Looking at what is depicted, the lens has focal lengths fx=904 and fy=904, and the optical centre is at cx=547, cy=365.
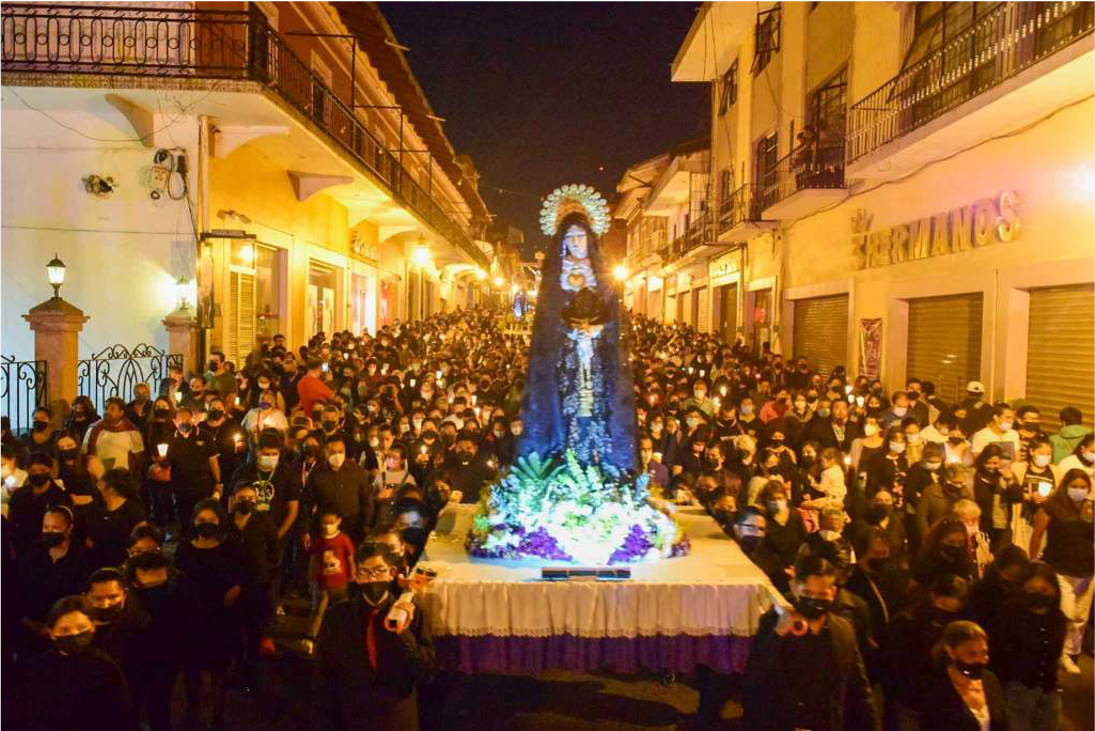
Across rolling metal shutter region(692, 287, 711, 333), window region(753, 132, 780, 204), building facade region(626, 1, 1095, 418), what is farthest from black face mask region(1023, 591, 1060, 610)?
rolling metal shutter region(692, 287, 711, 333)

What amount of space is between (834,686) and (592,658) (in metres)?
1.67

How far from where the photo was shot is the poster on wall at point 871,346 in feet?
52.2

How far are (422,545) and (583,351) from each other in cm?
199

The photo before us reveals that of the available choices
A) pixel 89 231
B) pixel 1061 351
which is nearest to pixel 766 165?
pixel 1061 351

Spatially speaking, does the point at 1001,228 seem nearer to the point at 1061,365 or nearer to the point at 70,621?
the point at 1061,365

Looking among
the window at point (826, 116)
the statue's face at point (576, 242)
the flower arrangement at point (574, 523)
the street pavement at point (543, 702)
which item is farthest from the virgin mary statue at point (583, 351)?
the window at point (826, 116)

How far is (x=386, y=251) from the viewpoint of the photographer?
1200 inches

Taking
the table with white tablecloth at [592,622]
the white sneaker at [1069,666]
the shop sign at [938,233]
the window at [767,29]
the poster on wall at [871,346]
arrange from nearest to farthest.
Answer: the window at [767,29], the table with white tablecloth at [592,622], the white sneaker at [1069,666], the shop sign at [938,233], the poster on wall at [871,346]

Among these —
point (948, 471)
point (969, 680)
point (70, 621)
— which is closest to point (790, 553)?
point (948, 471)

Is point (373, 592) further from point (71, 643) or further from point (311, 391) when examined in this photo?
point (311, 391)

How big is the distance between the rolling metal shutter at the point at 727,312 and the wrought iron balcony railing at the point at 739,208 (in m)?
2.53

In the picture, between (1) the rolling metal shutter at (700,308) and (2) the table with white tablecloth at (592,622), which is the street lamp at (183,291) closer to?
(2) the table with white tablecloth at (592,622)

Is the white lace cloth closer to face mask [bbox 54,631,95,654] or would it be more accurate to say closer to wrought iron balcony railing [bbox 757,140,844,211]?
face mask [bbox 54,631,95,654]

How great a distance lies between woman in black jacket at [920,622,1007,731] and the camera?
3.99 metres
